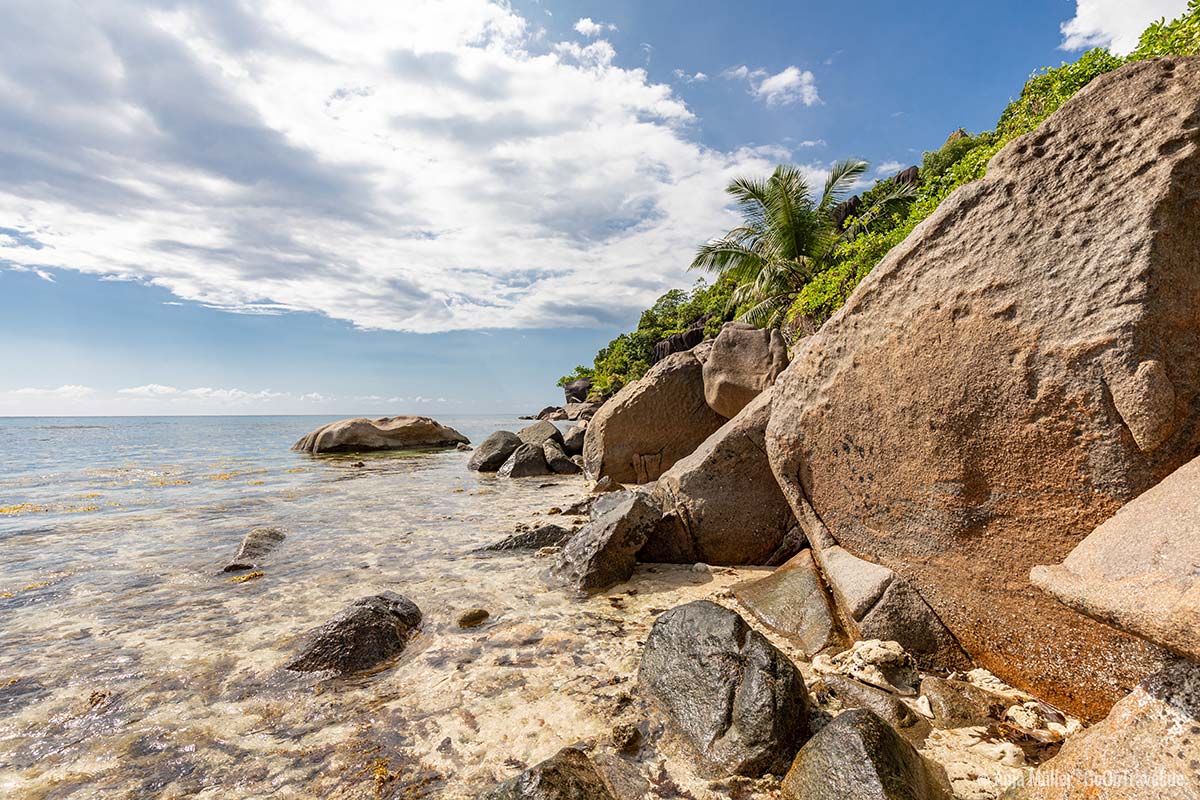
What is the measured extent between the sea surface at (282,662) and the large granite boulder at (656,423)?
2.97 metres

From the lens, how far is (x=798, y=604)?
14.6 feet

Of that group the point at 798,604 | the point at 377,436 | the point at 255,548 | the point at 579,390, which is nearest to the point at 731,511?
the point at 798,604

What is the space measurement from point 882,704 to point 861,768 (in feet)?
3.44

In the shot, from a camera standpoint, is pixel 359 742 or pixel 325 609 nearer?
pixel 359 742

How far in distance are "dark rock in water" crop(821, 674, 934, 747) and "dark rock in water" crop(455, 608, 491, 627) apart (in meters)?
2.86

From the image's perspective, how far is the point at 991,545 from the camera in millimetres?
3297

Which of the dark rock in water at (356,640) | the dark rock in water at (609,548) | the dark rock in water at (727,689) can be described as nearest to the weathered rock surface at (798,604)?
the dark rock in water at (727,689)

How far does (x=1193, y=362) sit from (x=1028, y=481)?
96 cm

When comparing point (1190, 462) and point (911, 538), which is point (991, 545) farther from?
point (1190, 462)

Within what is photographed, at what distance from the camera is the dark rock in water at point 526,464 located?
15023mm

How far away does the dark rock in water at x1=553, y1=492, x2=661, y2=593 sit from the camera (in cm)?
548

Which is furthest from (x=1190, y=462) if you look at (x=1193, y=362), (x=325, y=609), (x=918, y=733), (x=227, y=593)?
(x=227, y=593)

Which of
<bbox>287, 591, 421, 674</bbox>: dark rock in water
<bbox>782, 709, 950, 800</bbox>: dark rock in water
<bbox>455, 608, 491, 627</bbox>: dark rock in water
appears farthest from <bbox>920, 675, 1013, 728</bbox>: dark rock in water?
<bbox>287, 591, 421, 674</bbox>: dark rock in water

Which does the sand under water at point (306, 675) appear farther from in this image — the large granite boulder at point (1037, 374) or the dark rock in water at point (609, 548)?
the large granite boulder at point (1037, 374)
